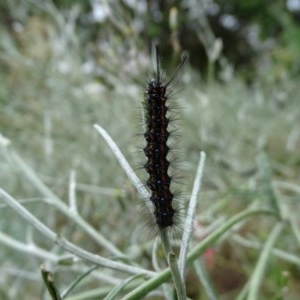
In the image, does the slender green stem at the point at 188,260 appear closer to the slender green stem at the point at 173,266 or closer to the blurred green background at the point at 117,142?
the slender green stem at the point at 173,266

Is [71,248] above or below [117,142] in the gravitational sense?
below

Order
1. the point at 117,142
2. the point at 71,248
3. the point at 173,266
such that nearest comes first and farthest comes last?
the point at 173,266 < the point at 71,248 < the point at 117,142

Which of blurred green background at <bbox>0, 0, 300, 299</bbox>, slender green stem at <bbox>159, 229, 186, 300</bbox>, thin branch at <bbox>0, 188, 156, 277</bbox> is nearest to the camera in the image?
slender green stem at <bbox>159, 229, 186, 300</bbox>

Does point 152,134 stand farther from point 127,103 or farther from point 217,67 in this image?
point 217,67

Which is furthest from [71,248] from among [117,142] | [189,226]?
[117,142]

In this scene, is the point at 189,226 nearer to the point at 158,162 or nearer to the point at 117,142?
the point at 158,162

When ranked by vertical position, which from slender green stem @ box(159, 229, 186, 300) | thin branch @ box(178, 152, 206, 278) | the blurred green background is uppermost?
the blurred green background

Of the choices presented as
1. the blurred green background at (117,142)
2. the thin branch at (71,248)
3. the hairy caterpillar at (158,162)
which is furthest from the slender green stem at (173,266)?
the blurred green background at (117,142)

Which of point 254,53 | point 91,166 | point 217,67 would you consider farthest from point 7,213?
point 254,53

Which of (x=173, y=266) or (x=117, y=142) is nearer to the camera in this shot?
(x=173, y=266)

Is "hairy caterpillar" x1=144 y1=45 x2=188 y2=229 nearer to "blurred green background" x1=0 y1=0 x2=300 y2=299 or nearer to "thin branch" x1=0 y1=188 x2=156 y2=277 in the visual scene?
"thin branch" x1=0 y1=188 x2=156 y2=277

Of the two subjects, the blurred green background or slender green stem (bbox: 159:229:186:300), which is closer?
slender green stem (bbox: 159:229:186:300)

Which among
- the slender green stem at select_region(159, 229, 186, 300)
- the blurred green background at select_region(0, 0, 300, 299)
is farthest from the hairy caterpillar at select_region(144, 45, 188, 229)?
the blurred green background at select_region(0, 0, 300, 299)
